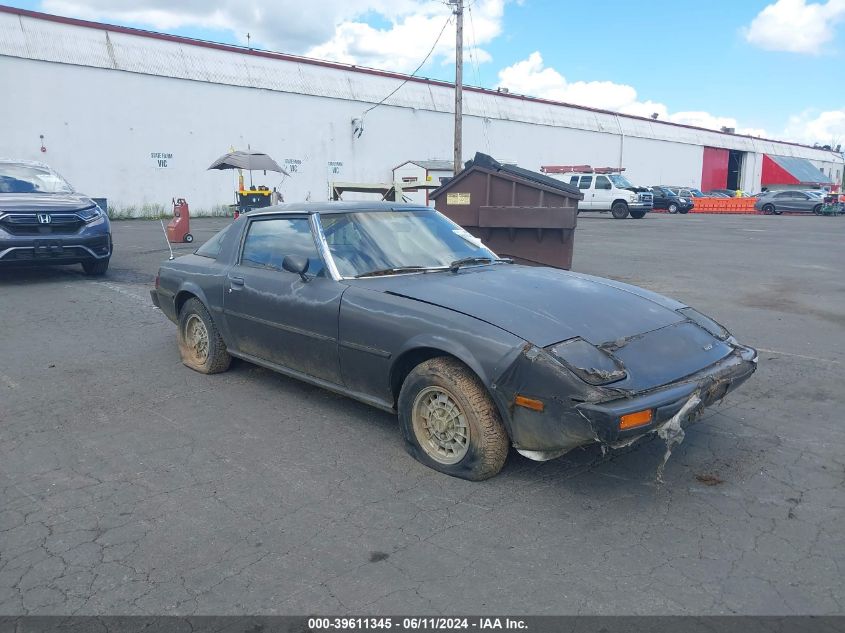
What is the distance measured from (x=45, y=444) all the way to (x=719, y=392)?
13.1 feet

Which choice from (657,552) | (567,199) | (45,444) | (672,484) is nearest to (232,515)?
(45,444)

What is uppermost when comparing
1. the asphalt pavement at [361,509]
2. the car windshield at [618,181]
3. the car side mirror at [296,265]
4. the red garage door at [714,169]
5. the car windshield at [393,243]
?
the red garage door at [714,169]

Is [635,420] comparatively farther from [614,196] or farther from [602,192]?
[602,192]

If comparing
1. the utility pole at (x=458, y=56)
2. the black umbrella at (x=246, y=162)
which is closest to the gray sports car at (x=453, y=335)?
the black umbrella at (x=246, y=162)

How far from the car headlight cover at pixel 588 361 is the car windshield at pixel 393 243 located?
143 centimetres

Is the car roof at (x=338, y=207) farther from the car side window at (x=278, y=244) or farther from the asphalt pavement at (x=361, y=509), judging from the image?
the asphalt pavement at (x=361, y=509)

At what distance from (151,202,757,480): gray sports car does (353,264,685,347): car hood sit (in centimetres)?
1

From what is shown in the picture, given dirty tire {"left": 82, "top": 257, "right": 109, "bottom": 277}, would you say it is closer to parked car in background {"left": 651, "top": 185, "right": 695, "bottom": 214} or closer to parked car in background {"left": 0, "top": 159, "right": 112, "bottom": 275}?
parked car in background {"left": 0, "top": 159, "right": 112, "bottom": 275}

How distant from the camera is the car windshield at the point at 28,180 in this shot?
390 inches

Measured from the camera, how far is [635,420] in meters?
3.16

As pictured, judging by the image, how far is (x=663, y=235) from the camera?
21531mm

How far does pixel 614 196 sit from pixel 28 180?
26516 millimetres

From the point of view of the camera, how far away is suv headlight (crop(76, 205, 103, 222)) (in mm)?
9809
